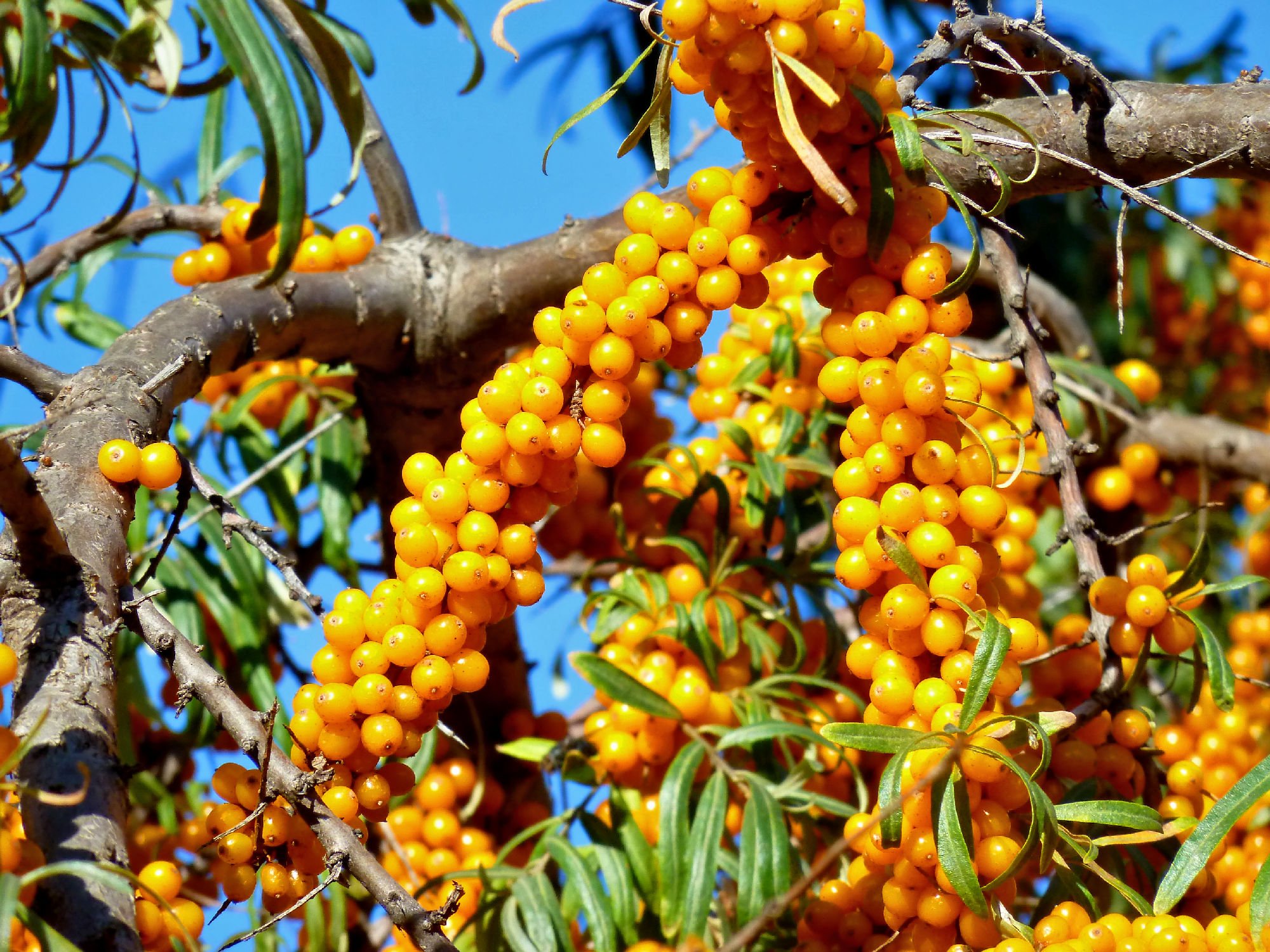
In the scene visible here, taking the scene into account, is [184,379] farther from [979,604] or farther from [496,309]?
[979,604]

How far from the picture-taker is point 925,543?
98 cm

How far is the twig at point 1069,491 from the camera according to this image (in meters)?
1.20

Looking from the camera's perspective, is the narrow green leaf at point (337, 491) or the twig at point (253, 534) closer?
the twig at point (253, 534)

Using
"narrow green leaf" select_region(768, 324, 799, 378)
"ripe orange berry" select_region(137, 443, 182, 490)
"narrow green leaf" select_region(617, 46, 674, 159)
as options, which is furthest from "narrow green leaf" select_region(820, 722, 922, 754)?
"narrow green leaf" select_region(768, 324, 799, 378)

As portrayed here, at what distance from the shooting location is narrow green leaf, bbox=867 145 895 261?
0.96 meters

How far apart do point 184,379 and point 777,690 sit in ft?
2.78

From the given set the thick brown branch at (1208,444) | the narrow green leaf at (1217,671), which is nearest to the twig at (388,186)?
the narrow green leaf at (1217,671)

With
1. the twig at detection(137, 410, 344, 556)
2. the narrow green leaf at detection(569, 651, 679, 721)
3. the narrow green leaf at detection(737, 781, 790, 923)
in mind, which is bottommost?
the narrow green leaf at detection(737, 781, 790, 923)

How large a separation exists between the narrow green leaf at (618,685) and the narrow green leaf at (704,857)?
4.4 inches

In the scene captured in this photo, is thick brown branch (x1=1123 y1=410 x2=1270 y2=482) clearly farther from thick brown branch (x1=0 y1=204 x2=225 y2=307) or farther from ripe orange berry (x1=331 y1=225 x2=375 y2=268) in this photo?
thick brown branch (x1=0 y1=204 x2=225 y2=307)

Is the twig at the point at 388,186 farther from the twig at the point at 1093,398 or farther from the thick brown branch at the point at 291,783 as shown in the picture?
the twig at the point at 1093,398

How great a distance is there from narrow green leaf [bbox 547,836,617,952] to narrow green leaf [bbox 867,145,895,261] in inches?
32.3

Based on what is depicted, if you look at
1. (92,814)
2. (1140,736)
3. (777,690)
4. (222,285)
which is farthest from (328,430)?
(1140,736)

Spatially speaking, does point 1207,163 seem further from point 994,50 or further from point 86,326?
point 86,326
